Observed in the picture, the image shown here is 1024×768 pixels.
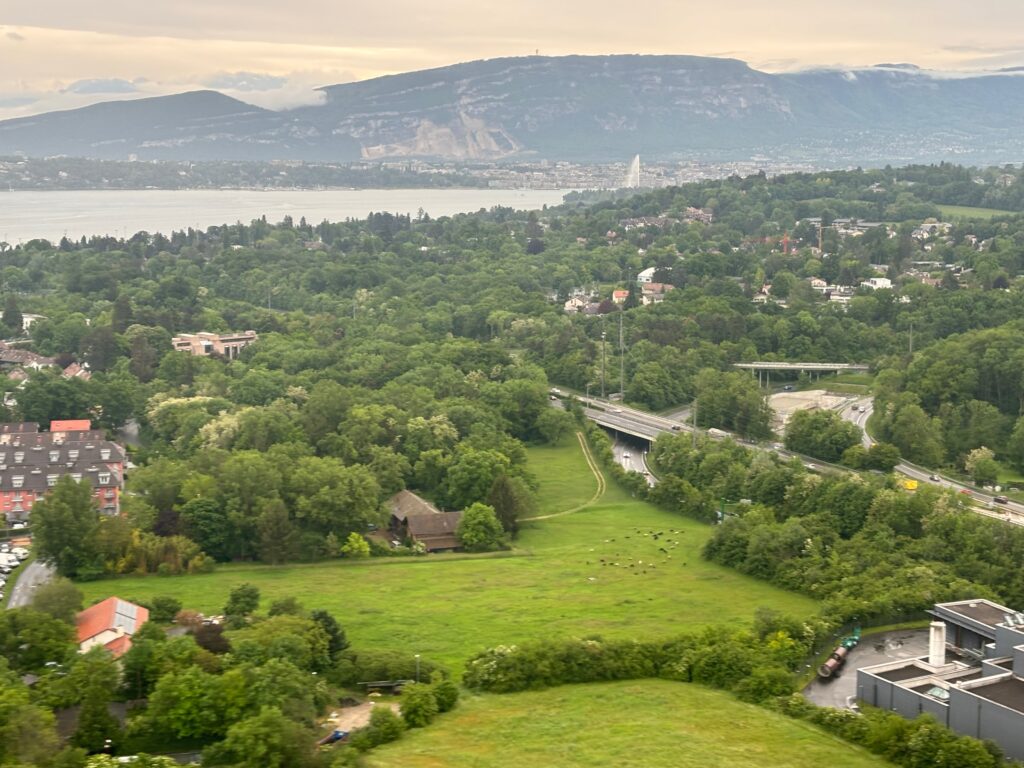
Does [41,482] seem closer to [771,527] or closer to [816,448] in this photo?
[771,527]

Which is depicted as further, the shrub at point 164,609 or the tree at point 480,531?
the tree at point 480,531

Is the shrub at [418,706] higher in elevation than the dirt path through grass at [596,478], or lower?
higher

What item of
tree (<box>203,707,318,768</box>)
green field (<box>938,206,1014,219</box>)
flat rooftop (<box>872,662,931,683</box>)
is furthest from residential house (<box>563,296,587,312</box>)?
tree (<box>203,707,318,768</box>)

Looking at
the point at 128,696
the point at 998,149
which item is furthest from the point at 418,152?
the point at 128,696

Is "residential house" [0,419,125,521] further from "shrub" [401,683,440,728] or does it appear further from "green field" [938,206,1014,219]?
"green field" [938,206,1014,219]

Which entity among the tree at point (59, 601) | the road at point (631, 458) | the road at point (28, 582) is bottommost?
the road at point (631, 458)

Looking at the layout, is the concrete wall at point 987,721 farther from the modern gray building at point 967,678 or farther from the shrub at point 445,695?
the shrub at point 445,695

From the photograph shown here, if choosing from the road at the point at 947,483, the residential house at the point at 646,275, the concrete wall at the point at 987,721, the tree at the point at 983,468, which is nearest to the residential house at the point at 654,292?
the residential house at the point at 646,275
